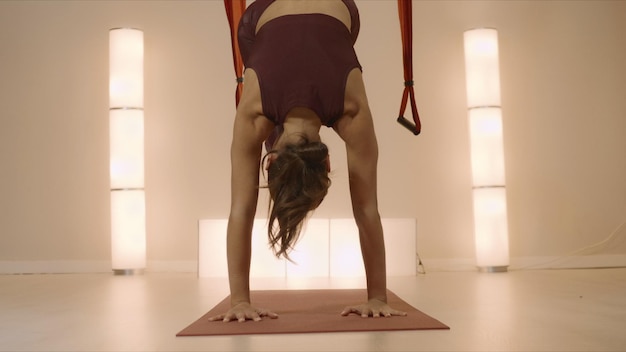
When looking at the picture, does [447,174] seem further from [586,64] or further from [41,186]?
[41,186]

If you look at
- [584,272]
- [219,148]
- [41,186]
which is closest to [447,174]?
[584,272]

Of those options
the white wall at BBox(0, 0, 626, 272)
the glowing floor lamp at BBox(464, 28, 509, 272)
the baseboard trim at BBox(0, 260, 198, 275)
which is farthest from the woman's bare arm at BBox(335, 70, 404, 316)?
the baseboard trim at BBox(0, 260, 198, 275)

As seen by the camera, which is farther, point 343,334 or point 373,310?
point 373,310

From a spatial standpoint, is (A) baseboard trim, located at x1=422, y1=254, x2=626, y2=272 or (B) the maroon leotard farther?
(A) baseboard trim, located at x1=422, y1=254, x2=626, y2=272

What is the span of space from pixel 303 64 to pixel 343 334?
880 mm

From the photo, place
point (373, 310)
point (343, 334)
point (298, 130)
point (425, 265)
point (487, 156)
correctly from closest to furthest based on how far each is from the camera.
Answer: point (343, 334) < point (298, 130) < point (373, 310) < point (487, 156) < point (425, 265)

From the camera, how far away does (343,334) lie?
7.12 feet

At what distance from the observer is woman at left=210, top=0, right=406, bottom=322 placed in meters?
2.27

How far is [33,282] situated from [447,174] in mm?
2894

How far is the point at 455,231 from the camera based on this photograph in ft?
17.7

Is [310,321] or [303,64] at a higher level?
[303,64]

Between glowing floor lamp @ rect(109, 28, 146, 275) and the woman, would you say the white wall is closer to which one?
glowing floor lamp @ rect(109, 28, 146, 275)

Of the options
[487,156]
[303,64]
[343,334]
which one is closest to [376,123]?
[487,156]

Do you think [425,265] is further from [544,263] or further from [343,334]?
[343,334]
